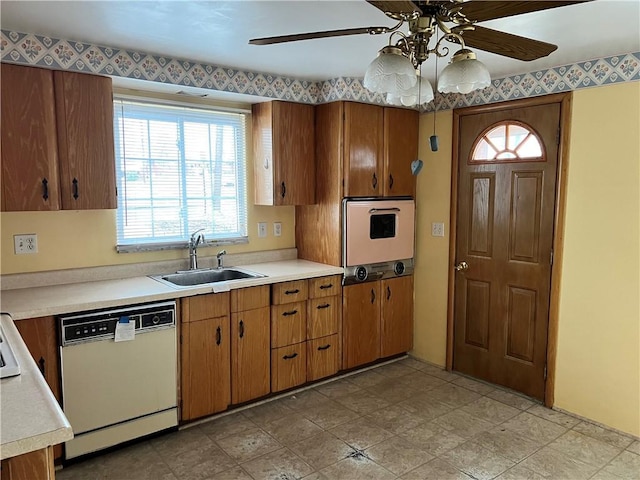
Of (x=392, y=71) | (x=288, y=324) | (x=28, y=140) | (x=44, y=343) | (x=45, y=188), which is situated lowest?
(x=288, y=324)

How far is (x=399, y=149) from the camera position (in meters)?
4.03

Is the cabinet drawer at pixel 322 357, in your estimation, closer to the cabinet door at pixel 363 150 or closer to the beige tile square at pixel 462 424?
the beige tile square at pixel 462 424

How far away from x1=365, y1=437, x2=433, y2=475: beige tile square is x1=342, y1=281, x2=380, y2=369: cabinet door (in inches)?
40.2

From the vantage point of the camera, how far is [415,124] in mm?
4133

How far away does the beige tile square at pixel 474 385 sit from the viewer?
145 inches

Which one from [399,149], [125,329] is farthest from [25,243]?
[399,149]

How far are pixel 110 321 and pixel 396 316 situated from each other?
2.37 metres

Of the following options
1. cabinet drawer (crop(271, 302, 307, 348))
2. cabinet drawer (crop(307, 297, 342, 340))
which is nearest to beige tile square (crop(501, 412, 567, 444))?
cabinet drawer (crop(307, 297, 342, 340))

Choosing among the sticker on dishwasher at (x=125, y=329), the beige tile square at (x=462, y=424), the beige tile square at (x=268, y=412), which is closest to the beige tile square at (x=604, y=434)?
the beige tile square at (x=462, y=424)

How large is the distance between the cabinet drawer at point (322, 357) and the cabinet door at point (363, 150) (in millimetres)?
1145

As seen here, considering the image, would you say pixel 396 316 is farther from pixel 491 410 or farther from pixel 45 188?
pixel 45 188

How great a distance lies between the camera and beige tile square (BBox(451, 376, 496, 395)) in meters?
3.68

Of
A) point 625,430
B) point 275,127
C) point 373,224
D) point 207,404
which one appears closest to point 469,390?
point 625,430

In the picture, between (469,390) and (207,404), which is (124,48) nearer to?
(207,404)
